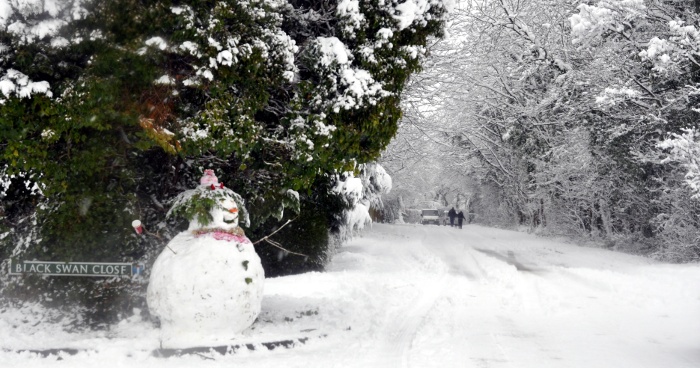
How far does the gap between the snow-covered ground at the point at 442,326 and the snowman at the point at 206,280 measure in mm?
259

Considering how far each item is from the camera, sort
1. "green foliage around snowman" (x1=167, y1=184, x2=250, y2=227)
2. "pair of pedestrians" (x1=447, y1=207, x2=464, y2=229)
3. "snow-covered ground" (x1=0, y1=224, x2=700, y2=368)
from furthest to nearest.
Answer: "pair of pedestrians" (x1=447, y1=207, x2=464, y2=229)
"green foliage around snowman" (x1=167, y1=184, x2=250, y2=227)
"snow-covered ground" (x1=0, y1=224, x2=700, y2=368)

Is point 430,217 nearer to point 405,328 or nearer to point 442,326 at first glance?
point 442,326

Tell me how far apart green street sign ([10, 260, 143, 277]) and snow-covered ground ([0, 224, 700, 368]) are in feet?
1.84

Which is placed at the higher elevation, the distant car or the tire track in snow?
the distant car

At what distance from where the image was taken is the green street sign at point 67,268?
7574 mm

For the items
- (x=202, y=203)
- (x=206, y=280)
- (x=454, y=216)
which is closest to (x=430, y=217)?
(x=454, y=216)

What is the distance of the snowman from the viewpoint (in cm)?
637

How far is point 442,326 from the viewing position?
8.18m

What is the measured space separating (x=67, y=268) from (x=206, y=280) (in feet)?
7.81

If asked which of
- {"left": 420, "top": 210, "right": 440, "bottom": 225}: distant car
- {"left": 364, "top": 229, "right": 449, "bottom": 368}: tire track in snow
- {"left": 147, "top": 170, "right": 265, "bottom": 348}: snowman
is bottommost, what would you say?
{"left": 364, "top": 229, "right": 449, "bottom": 368}: tire track in snow

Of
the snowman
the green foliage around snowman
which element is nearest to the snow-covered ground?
the snowman

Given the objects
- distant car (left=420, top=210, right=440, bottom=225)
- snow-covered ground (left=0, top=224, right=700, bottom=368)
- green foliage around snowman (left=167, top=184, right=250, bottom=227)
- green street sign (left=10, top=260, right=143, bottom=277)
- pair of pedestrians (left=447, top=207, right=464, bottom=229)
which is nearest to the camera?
snow-covered ground (left=0, top=224, right=700, bottom=368)

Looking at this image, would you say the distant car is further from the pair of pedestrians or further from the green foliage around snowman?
the green foliage around snowman

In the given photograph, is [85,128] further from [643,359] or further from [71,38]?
[643,359]
